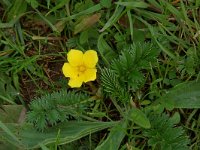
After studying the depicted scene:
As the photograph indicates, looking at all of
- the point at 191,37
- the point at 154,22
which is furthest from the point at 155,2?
the point at 191,37

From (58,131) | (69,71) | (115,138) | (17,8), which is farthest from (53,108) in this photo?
(17,8)

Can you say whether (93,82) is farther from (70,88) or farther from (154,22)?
(154,22)

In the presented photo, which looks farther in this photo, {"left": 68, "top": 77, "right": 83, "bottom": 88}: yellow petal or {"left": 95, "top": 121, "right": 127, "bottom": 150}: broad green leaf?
{"left": 68, "top": 77, "right": 83, "bottom": 88}: yellow petal

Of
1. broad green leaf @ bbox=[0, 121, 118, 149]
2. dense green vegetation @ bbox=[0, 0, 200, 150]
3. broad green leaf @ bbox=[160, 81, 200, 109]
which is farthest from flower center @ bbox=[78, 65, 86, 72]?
broad green leaf @ bbox=[160, 81, 200, 109]

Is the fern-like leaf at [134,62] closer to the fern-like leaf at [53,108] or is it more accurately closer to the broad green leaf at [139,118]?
the broad green leaf at [139,118]

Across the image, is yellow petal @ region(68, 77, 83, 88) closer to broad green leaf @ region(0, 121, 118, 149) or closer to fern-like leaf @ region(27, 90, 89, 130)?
fern-like leaf @ region(27, 90, 89, 130)

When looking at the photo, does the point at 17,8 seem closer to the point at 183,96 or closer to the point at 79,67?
the point at 79,67

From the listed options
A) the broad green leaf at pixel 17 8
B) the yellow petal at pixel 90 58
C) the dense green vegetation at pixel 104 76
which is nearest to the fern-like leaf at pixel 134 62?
the dense green vegetation at pixel 104 76
